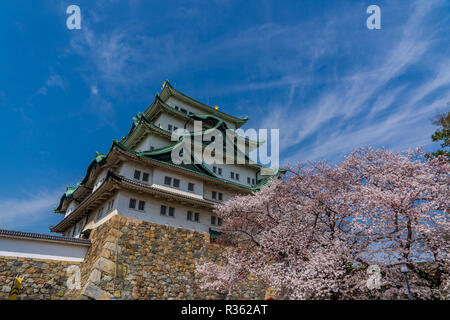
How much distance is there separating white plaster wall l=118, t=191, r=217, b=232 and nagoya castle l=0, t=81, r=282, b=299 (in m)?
0.08

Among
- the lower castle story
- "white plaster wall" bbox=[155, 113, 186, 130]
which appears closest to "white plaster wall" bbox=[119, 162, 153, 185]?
the lower castle story

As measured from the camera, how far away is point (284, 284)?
529 inches

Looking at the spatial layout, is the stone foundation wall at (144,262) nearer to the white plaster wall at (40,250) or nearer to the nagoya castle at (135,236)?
the nagoya castle at (135,236)

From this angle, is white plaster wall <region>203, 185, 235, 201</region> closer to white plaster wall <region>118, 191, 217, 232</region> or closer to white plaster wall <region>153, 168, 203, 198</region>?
white plaster wall <region>153, 168, 203, 198</region>

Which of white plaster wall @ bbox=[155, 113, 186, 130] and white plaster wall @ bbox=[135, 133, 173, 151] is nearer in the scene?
white plaster wall @ bbox=[135, 133, 173, 151]

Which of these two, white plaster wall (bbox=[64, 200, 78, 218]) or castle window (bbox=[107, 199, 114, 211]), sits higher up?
white plaster wall (bbox=[64, 200, 78, 218])

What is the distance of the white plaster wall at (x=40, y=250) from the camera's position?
16.5 m

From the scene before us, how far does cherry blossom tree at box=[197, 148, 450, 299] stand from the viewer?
11.0 metres

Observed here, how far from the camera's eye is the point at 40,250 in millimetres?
17438

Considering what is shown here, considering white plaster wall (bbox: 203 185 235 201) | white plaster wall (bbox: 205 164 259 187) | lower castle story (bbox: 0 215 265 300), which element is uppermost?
white plaster wall (bbox: 205 164 259 187)

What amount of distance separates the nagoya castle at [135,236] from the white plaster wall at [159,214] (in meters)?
0.08

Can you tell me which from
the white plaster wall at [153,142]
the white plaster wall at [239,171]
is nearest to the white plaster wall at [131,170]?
the white plaster wall at [153,142]
